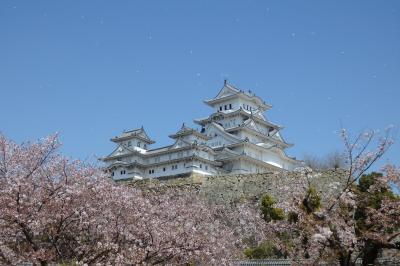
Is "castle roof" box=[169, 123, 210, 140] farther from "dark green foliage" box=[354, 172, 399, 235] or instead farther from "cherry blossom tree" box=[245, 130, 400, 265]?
"cherry blossom tree" box=[245, 130, 400, 265]

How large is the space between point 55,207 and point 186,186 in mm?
28090

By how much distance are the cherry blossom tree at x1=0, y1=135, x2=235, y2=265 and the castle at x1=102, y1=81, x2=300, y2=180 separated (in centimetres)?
3393

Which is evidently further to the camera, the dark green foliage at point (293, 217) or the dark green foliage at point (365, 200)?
the dark green foliage at point (293, 217)

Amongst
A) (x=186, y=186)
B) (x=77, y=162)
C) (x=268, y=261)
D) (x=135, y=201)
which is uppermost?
(x=186, y=186)

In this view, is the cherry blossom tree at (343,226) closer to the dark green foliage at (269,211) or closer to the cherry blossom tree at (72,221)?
the cherry blossom tree at (72,221)

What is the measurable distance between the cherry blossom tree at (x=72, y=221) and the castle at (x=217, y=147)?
111 ft

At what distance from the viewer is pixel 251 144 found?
50188mm

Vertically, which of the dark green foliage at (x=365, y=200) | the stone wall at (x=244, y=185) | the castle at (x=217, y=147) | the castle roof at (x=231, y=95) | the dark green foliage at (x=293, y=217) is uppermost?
the castle roof at (x=231, y=95)

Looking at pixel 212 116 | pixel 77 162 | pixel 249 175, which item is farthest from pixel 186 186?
pixel 77 162

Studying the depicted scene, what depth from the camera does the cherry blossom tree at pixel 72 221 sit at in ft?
34.8

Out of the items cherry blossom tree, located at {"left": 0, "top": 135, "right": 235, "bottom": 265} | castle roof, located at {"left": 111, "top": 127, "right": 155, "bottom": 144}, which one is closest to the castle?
castle roof, located at {"left": 111, "top": 127, "right": 155, "bottom": 144}

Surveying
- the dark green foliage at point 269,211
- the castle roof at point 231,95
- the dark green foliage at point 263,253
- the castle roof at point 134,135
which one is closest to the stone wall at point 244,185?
the dark green foliage at point 269,211

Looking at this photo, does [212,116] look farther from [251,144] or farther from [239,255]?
[239,255]

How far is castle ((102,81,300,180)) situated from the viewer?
157 ft
